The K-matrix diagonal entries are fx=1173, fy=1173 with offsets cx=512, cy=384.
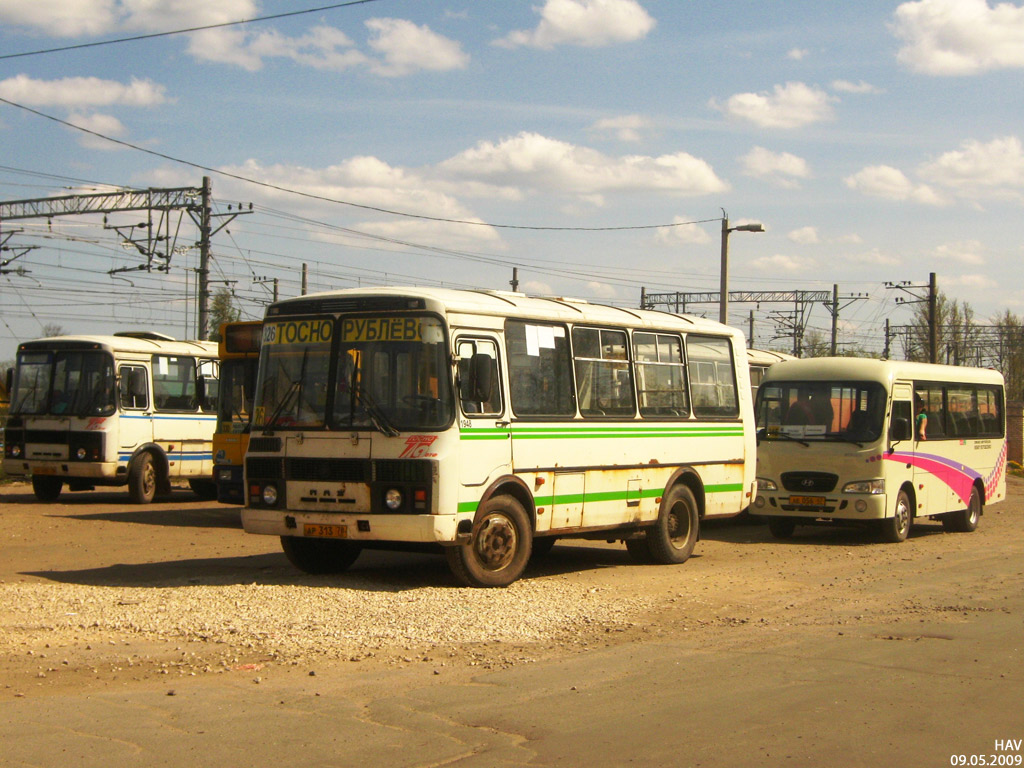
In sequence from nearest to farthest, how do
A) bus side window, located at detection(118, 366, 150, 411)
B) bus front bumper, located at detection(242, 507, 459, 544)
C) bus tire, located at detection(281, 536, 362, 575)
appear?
bus front bumper, located at detection(242, 507, 459, 544) < bus tire, located at detection(281, 536, 362, 575) < bus side window, located at detection(118, 366, 150, 411)

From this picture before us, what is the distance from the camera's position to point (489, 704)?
7.26m

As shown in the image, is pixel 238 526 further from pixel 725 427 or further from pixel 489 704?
pixel 489 704

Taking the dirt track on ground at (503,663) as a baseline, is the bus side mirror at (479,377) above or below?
above

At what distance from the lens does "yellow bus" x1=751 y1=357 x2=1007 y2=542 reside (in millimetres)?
18109

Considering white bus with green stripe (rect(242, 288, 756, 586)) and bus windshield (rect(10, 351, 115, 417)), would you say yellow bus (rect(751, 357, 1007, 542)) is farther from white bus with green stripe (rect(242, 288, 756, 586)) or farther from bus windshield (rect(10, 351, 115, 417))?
bus windshield (rect(10, 351, 115, 417))

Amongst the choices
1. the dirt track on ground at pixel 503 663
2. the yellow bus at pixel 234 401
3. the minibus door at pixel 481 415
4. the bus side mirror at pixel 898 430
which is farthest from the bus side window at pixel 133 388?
the bus side mirror at pixel 898 430

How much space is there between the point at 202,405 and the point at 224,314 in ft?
93.8

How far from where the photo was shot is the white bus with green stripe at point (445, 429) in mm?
11148

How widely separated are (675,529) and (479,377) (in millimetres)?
4669

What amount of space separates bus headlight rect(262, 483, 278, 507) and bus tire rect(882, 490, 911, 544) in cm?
1032

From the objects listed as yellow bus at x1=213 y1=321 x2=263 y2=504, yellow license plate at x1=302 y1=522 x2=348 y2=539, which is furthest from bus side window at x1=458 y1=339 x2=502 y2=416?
yellow bus at x1=213 y1=321 x2=263 y2=504

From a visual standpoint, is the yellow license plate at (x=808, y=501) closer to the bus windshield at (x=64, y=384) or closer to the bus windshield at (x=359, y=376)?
the bus windshield at (x=359, y=376)

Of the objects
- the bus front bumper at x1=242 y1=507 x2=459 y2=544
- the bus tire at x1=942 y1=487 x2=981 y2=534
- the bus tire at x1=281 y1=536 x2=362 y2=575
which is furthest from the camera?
the bus tire at x1=942 y1=487 x2=981 y2=534

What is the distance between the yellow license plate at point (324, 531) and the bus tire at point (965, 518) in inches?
520
